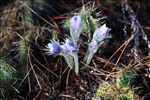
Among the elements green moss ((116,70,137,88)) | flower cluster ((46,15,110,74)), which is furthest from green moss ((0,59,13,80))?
green moss ((116,70,137,88))

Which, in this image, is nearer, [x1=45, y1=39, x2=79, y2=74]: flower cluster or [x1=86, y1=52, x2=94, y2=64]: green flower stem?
[x1=45, y1=39, x2=79, y2=74]: flower cluster

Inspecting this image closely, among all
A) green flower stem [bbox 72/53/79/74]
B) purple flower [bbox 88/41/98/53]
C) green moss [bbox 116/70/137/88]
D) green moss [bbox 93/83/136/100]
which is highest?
purple flower [bbox 88/41/98/53]

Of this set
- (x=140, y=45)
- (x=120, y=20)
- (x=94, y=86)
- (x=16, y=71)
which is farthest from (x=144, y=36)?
(x=16, y=71)

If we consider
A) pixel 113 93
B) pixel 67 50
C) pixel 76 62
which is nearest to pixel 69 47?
pixel 67 50

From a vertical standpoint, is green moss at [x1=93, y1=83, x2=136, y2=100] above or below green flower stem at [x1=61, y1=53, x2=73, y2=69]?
below

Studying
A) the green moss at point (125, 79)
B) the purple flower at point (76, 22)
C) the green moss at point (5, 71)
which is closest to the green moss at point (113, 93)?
the green moss at point (125, 79)

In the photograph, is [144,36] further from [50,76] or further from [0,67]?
[0,67]

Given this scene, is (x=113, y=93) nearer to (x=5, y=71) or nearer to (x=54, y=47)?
(x=54, y=47)

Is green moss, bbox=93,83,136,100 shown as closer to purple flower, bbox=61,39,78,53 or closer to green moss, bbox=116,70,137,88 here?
green moss, bbox=116,70,137,88

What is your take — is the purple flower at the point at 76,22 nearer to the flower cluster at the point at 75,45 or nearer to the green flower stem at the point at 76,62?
the flower cluster at the point at 75,45
